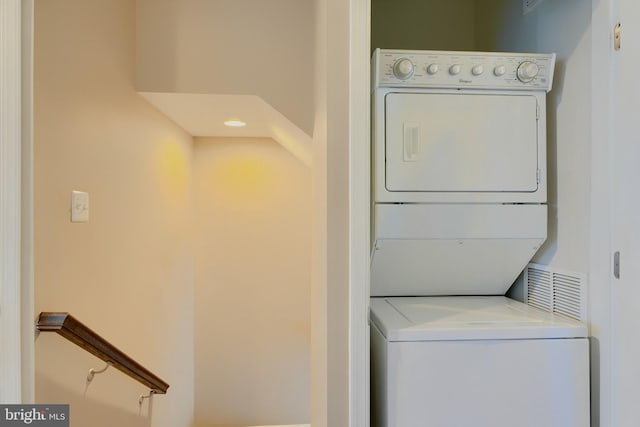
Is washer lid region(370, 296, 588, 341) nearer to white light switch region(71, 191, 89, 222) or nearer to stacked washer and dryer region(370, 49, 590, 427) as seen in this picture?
stacked washer and dryer region(370, 49, 590, 427)

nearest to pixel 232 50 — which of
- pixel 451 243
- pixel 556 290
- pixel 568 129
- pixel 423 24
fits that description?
pixel 423 24

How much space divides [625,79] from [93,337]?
1952mm

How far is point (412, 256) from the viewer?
1550mm

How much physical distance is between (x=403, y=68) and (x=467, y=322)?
0.93m

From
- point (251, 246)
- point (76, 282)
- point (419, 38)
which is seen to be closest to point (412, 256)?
point (419, 38)

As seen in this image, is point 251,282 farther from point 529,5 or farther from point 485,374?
point 529,5

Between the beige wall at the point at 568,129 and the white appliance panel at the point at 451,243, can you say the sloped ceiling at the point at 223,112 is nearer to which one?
the white appliance panel at the point at 451,243

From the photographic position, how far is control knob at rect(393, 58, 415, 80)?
1.38 metres

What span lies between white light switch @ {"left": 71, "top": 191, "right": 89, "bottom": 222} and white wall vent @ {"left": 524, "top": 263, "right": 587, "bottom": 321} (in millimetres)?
1904

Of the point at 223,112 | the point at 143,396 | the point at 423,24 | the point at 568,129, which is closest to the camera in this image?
the point at 568,129

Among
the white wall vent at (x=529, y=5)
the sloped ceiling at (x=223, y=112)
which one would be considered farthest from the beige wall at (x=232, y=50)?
the white wall vent at (x=529, y=5)

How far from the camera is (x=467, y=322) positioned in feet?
→ 4.29

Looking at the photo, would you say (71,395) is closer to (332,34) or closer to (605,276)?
(332,34)

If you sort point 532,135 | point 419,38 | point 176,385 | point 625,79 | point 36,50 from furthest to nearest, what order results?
point 176,385, point 419,38, point 532,135, point 36,50, point 625,79
